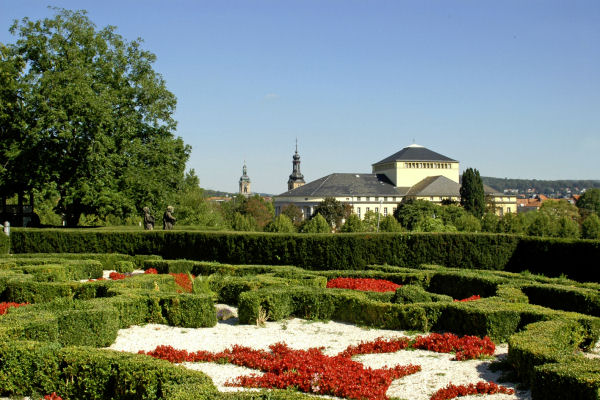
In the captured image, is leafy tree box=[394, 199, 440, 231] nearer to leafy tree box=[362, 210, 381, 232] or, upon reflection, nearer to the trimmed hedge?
leafy tree box=[362, 210, 381, 232]

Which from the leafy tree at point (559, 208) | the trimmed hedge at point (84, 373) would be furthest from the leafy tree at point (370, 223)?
the trimmed hedge at point (84, 373)

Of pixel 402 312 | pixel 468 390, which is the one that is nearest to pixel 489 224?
pixel 402 312

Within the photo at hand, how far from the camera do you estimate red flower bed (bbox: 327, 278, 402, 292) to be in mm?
15500

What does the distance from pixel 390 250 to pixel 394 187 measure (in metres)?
114

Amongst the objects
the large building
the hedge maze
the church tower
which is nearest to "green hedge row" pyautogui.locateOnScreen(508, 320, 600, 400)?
the hedge maze

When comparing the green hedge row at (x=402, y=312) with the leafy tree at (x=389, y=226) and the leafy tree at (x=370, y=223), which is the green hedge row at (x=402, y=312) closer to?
the leafy tree at (x=389, y=226)

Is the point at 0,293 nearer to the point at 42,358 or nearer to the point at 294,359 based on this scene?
the point at 42,358

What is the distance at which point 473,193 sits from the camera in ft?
315

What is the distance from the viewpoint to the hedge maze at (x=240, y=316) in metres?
7.24

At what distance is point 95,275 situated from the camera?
63.0 ft

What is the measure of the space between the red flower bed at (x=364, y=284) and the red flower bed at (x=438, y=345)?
478cm

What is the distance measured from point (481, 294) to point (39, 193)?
24.3m

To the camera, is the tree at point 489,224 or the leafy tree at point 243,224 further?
the tree at point 489,224

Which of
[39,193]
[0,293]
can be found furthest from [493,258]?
[39,193]
